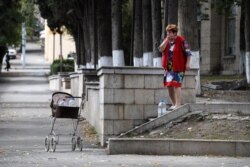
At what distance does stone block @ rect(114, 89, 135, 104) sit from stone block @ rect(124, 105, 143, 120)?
0.41 feet

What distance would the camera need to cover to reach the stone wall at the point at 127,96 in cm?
1569

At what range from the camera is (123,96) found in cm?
1577

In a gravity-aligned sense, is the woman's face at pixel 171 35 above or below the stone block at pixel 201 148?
above

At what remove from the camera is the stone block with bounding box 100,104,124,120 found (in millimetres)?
15742

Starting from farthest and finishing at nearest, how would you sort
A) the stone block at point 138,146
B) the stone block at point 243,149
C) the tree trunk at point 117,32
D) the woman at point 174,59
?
the tree trunk at point 117,32, the woman at point 174,59, the stone block at point 138,146, the stone block at point 243,149

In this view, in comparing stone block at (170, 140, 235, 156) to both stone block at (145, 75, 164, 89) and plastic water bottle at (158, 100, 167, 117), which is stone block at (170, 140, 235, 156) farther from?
stone block at (145, 75, 164, 89)

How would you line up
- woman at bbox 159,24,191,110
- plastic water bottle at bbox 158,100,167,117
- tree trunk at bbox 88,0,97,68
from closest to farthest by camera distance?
woman at bbox 159,24,191,110
plastic water bottle at bbox 158,100,167,117
tree trunk at bbox 88,0,97,68

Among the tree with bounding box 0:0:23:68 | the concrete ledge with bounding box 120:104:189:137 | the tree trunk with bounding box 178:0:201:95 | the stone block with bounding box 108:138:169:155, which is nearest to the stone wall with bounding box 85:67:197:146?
the concrete ledge with bounding box 120:104:189:137

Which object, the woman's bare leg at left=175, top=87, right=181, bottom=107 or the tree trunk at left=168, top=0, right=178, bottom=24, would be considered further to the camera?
the tree trunk at left=168, top=0, right=178, bottom=24

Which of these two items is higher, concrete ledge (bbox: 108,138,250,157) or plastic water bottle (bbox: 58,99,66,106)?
plastic water bottle (bbox: 58,99,66,106)

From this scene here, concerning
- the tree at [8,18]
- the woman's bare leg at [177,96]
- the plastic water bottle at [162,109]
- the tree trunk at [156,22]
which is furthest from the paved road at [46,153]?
the tree at [8,18]

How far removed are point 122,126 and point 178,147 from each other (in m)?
2.35

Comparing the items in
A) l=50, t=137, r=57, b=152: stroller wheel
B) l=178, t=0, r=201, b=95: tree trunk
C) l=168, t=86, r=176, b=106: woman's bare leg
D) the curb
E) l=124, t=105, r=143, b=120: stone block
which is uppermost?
l=178, t=0, r=201, b=95: tree trunk

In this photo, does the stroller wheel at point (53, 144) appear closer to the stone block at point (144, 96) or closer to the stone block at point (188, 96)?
the stone block at point (144, 96)
